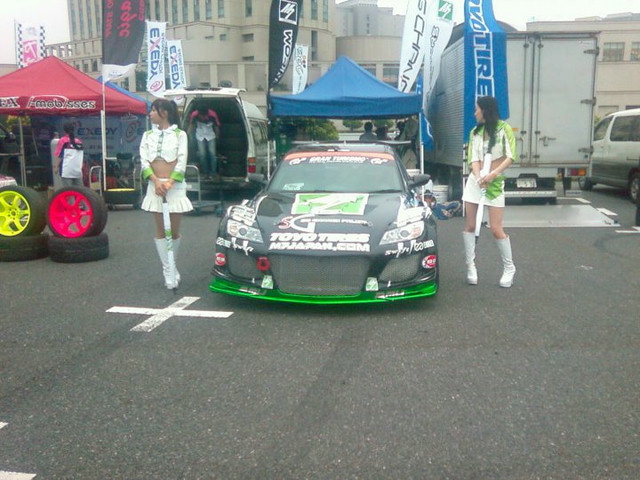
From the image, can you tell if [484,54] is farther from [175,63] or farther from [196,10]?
[196,10]

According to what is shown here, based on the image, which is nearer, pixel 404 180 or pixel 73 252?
pixel 404 180

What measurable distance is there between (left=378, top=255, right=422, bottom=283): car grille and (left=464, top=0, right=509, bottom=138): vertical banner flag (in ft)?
23.5

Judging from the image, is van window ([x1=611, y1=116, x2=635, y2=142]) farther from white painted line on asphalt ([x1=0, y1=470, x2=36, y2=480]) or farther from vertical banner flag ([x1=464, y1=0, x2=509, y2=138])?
white painted line on asphalt ([x1=0, y1=470, x2=36, y2=480])

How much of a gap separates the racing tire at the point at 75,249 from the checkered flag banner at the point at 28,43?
60.9 feet

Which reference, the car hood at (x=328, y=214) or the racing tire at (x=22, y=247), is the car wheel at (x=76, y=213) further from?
the car hood at (x=328, y=214)

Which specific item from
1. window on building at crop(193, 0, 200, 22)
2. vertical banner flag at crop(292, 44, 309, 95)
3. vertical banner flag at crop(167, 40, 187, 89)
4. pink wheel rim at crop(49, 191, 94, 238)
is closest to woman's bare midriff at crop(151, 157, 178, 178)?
pink wheel rim at crop(49, 191, 94, 238)

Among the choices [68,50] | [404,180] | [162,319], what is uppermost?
[68,50]

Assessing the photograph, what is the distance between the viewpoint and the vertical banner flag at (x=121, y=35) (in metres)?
14.6

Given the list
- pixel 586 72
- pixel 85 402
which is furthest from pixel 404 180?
pixel 586 72

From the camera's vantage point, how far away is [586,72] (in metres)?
13.5

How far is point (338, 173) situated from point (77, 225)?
3.58m

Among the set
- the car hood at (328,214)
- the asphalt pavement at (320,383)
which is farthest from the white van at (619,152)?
the car hood at (328,214)

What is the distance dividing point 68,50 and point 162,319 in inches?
4057

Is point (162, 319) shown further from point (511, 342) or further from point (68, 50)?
point (68, 50)
